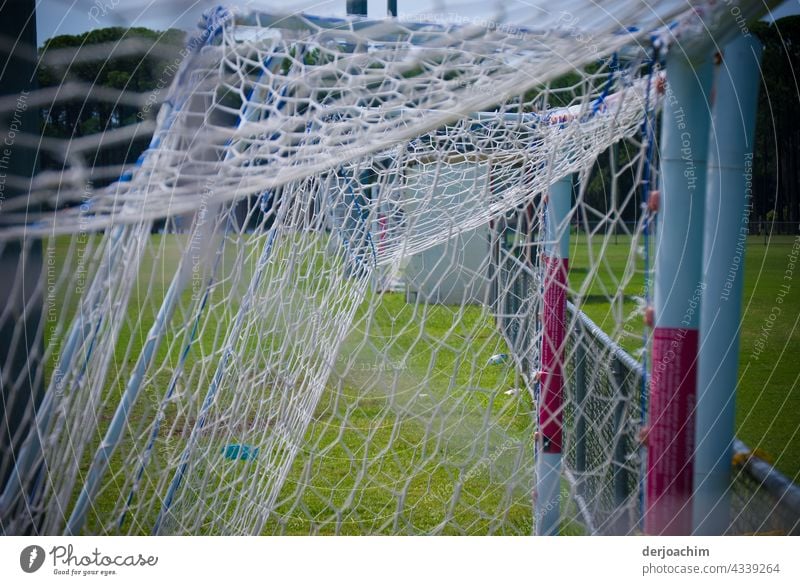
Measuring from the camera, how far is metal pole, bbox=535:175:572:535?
1.88 metres

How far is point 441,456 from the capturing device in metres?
2.61

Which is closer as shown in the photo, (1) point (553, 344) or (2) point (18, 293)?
(2) point (18, 293)

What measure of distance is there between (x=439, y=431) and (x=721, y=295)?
1.45m

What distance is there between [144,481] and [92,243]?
0.79 m

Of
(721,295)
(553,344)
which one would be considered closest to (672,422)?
(721,295)

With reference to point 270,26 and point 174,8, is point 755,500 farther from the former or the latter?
point 174,8

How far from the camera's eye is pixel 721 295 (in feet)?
3.82

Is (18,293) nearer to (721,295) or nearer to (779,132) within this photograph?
(721,295)
